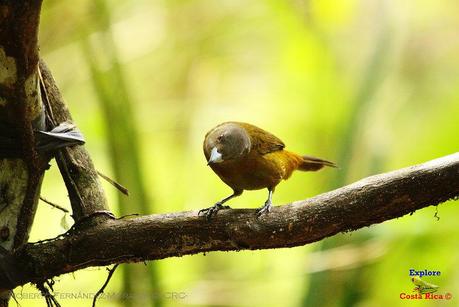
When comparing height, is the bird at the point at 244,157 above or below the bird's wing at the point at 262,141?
below

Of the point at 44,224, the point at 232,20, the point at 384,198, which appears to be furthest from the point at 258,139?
the point at 232,20

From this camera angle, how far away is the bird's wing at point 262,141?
2.41 m

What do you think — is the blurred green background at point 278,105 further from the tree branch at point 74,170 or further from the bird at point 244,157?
the tree branch at point 74,170

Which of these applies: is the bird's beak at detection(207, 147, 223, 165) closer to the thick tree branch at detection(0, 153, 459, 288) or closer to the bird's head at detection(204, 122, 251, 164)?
the bird's head at detection(204, 122, 251, 164)

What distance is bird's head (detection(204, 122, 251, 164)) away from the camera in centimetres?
223

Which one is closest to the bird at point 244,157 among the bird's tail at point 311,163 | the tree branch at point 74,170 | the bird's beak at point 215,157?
the bird's beak at point 215,157

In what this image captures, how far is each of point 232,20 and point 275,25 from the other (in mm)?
416

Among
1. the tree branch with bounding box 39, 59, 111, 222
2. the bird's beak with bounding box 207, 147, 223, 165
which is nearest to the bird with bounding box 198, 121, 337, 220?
the bird's beak with bounding box 207, 147, 223, 165

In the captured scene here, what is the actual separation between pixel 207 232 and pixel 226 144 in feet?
2.11

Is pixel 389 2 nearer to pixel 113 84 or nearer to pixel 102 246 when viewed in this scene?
pixel 113 84

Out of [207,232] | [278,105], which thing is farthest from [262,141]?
[278,105]

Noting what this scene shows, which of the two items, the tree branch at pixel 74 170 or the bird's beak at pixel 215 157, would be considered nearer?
the tree branch at pixel 74 170

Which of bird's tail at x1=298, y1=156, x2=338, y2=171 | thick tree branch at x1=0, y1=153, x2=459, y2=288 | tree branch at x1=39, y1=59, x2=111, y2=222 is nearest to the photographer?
thick tree branch at x1=0, y1=153, x2=459, y2=288

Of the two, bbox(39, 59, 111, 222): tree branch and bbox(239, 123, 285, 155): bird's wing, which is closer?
bbox(39, 59, 111, 222): tree branch
